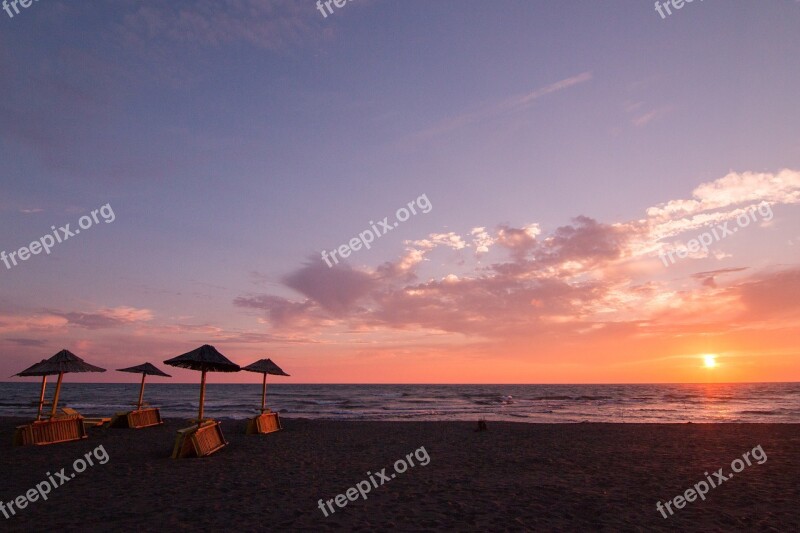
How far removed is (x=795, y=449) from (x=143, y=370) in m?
28.0

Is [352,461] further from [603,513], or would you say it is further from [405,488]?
[603,513]

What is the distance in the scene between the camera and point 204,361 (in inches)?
558

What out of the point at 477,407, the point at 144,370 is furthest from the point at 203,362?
the point at 477,407

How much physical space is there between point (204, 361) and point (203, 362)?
25 cm

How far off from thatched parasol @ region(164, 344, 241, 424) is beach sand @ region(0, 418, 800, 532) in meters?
2.64

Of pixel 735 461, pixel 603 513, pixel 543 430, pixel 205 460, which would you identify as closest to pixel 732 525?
pixel 603 513

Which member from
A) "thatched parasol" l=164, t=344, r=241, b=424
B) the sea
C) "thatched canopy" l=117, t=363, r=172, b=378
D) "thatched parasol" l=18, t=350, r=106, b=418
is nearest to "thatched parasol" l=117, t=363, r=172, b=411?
"thatched canopy" l=117, t=363, r=172, b=378

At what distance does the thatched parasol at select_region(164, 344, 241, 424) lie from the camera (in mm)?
14125

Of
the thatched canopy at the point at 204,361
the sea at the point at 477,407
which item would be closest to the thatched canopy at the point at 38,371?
the thatched canopy at the point at 204,361

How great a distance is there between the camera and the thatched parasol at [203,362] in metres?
14.1

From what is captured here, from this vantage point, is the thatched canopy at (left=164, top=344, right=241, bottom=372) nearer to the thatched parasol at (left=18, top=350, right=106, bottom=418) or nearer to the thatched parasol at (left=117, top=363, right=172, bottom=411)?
the thatched parasol at (left=18, top=350, right=106, bottom=418)

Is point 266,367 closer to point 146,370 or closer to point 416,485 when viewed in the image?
point 146,370

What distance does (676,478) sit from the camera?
11320 millimetres

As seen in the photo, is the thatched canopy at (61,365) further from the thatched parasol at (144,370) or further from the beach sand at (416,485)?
the thatched parasol at (144,370)
